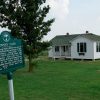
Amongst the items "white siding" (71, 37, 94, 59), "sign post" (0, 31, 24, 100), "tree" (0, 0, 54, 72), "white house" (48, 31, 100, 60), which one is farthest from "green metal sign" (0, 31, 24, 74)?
"white siding" (71, 37, 94, 59)

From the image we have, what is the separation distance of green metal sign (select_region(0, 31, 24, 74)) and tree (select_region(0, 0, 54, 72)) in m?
18.5

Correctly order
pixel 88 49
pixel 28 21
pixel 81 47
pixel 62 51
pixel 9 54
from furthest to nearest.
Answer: pixel 62 51 → pixel 81 47 → pixel 88 49 → pixel 28 21 → pixel 9 54

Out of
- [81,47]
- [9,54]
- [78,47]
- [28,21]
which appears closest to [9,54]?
[9,54]

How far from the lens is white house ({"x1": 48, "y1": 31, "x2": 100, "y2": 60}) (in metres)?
48.4

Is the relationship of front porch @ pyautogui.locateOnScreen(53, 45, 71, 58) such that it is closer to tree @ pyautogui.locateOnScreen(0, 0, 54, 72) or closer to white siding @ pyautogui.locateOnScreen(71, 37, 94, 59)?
white siding @ pyautogui.locateOnScreen(71, 37, 94, 59)

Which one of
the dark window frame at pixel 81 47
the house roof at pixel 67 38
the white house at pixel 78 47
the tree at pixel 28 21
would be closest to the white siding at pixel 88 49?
the white house at pixel 78 47

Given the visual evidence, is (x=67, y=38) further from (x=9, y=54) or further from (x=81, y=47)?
(x=9, y=54)

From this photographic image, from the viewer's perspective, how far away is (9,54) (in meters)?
9.19

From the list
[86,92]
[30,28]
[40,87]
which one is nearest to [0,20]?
[30,28]

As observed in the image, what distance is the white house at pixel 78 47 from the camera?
4838cm

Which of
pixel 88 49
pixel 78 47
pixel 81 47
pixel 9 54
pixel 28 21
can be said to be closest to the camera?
pixel 9 54

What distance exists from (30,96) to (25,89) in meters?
2.27

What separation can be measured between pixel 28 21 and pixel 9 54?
62.7ft

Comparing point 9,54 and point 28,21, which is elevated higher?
point 28,21
